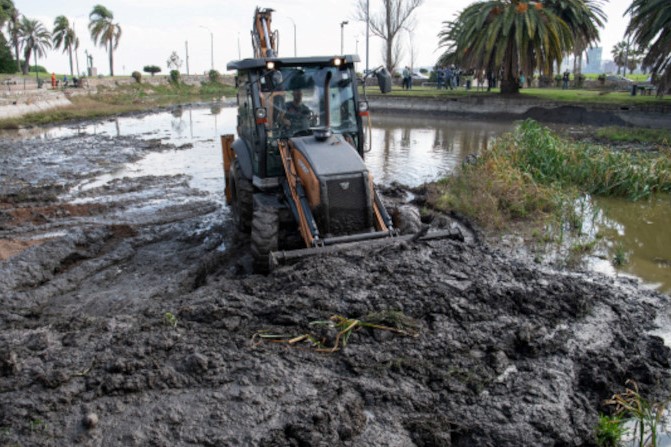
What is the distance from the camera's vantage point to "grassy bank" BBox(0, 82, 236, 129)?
1099 inches

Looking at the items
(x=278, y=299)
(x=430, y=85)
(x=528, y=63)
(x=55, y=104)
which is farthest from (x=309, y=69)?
(x=430, y=85)

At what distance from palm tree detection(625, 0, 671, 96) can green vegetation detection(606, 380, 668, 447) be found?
71.0 feet

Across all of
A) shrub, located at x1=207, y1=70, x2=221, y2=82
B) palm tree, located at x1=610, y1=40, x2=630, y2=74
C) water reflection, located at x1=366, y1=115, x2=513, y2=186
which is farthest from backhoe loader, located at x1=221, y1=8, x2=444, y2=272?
palm tree, located at x1=610, y1=40, x2=630, y2=74

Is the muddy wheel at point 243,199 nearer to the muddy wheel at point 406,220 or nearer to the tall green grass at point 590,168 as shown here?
the muddy wheel at point 406,220

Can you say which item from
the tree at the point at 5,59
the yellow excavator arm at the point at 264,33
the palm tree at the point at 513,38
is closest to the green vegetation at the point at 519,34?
the palm tree at the point at 513,38

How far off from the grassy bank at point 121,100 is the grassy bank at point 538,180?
72.1 feet

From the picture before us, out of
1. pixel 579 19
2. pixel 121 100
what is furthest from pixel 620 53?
pixel 121 100

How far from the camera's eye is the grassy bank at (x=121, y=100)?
91.6 ft

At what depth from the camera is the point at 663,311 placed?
6.56 meters

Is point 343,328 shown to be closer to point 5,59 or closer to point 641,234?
point 641,234

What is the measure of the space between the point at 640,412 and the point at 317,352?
2.62 m

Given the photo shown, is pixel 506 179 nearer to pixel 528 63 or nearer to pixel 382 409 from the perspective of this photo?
pixel 382 409

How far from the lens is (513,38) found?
28.0 metres

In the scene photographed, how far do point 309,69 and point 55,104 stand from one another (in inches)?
1197
